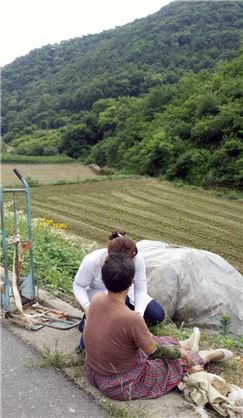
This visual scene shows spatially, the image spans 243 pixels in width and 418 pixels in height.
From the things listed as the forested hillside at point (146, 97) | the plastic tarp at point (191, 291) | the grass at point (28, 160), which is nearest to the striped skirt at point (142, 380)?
the plastic tarp at point (191, 291)

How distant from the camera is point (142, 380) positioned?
91.9 inches

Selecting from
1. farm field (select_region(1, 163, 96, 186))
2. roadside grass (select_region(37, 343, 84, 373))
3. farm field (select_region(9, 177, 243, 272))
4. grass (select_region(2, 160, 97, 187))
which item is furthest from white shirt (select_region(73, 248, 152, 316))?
farm field (select_region(1, 163, 96, 186))

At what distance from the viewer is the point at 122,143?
A: 98.3ft

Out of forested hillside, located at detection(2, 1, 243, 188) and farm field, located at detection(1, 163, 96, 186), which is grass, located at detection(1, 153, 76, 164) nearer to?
farm field, located at detection(1, 163, 96, 186)

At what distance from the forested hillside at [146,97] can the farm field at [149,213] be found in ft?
10.7

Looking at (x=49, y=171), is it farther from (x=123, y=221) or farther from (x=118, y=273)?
(x=118, y=273)

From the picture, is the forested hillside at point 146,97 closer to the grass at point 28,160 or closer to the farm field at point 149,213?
the grass at point 28,160

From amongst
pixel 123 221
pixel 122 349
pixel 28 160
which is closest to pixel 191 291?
pixel 122 349

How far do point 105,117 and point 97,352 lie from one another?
3611 cm

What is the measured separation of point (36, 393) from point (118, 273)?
2.57 feet

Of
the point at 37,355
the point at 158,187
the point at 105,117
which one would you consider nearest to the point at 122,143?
the point at 105,117

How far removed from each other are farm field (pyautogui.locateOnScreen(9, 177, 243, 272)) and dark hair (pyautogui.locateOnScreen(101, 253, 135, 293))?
6.98 meters

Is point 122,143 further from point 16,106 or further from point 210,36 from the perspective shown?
point 16,106

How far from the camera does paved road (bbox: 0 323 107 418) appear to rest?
2205 mm
